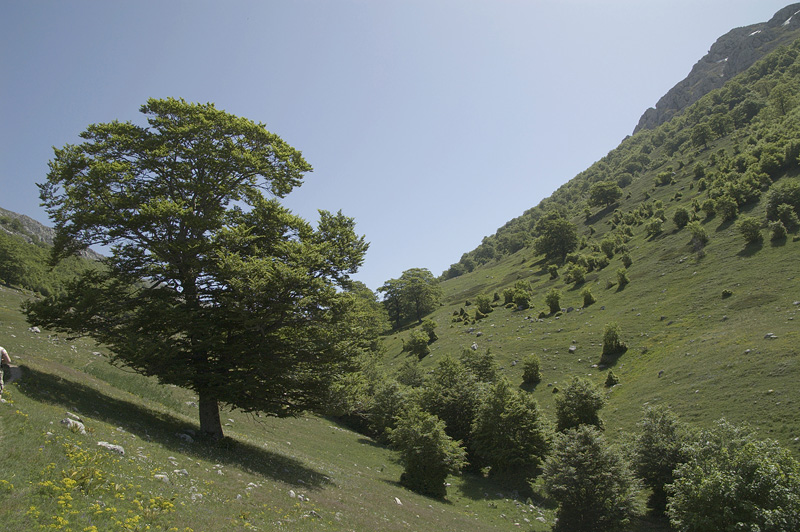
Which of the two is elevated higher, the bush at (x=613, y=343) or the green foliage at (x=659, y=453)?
the bush at (x=613, y=343)

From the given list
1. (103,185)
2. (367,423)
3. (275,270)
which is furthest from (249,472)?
(367,423)

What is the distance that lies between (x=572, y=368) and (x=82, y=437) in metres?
52.2

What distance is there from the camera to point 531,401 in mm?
35969

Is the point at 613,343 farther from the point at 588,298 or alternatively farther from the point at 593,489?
the point at 593,489

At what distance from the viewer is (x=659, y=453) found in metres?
27.1

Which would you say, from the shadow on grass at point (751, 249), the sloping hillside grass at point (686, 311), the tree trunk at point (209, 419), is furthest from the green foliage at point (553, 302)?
the tree trunk at point (209, 419)

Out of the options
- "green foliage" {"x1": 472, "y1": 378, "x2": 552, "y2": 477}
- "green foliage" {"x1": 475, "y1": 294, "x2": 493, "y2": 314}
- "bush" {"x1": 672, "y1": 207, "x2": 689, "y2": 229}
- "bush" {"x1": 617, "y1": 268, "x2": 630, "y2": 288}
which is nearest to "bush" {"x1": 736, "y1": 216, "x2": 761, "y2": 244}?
"bush" {"x1": 617, "y1": 268, "x2": 630, "y2": 288}

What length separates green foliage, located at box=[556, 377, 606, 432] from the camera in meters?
37.2

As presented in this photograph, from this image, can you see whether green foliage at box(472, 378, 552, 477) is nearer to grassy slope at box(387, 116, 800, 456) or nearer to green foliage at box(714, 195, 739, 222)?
grassy slope at box(387, 116, 800, 456)

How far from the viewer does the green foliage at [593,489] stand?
23.9 meters

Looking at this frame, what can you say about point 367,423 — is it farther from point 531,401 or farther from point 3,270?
point 3,270

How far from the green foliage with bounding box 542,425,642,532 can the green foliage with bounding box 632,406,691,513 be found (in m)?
3.44

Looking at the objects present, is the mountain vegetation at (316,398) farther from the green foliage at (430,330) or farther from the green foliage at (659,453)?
the green foliage at (430,330)

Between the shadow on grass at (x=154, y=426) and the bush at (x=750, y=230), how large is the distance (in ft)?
240
